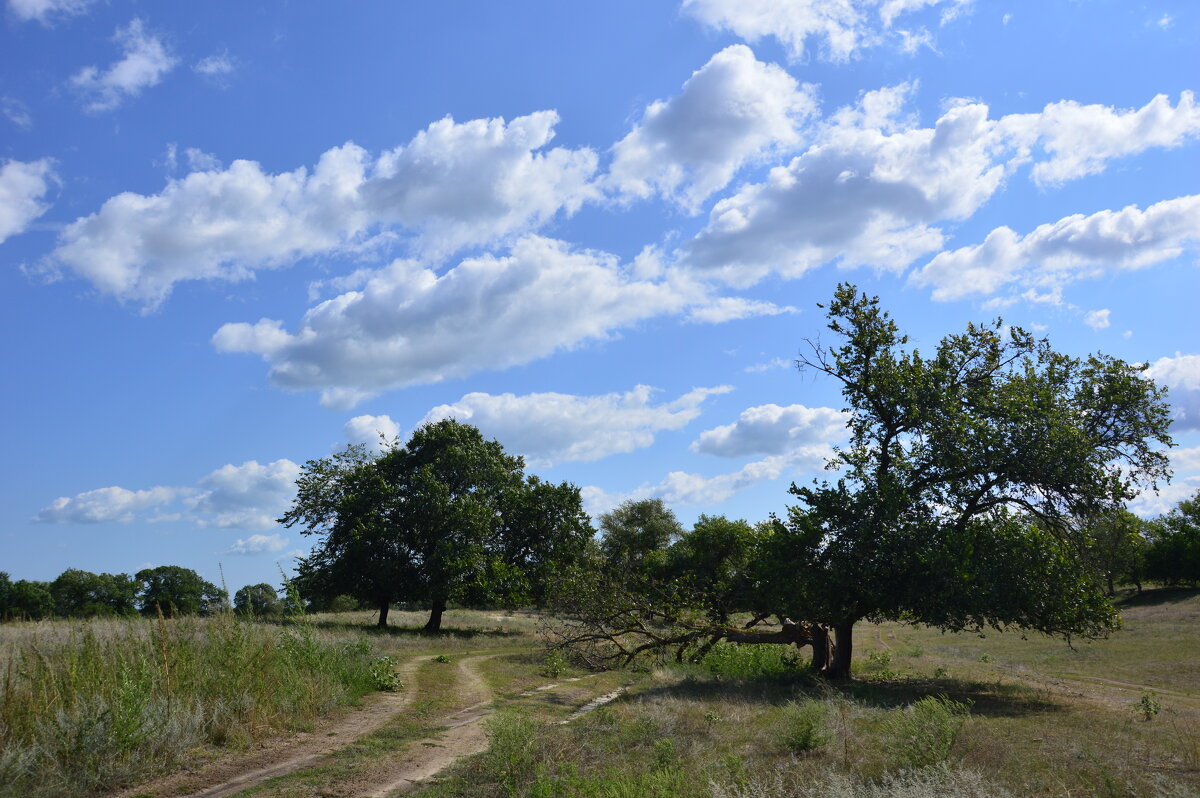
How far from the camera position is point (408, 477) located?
126 ft

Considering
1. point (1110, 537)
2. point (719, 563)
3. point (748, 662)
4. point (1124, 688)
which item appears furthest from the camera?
point (719, 563)

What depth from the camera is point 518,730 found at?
30.5 feet

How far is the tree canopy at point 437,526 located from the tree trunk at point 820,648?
1651 cm

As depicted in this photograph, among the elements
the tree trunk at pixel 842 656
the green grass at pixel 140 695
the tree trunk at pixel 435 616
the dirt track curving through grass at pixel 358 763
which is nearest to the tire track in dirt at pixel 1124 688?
the tree trunk at pixel 842 656

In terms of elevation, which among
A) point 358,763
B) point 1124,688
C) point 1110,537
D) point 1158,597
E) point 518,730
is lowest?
point 1158,597

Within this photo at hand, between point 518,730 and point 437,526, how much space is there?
28004mm

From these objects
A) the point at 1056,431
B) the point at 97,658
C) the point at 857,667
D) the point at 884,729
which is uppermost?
the point at 1056,431

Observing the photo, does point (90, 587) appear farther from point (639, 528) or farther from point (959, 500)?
point (959, 500)

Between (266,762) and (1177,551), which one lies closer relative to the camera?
(266,762)

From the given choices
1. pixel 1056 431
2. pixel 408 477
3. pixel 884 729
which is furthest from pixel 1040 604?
pixel 408 477

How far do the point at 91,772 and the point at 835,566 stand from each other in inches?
592

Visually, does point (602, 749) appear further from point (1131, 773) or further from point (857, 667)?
point (857, 667)

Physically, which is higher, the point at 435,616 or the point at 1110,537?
the point at 1110,537

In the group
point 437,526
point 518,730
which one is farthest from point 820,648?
point 437,526
